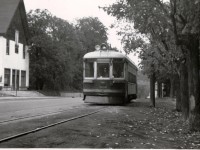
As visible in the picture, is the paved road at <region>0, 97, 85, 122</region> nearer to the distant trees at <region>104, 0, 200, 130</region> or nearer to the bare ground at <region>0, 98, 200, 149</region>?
the bare ground at <region>0, 98, 200, 149</region>

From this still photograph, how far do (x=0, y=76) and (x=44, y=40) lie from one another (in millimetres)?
13269

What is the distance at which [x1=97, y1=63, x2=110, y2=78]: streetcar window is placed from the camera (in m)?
23.1

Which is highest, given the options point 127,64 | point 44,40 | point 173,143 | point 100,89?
point 44,40

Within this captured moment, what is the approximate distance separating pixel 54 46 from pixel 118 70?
31.4 metres

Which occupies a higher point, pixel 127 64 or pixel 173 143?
pixel 127 64

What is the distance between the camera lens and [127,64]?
79.3ft

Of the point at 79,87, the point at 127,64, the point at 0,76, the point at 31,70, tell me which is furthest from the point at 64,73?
the point at 127,64

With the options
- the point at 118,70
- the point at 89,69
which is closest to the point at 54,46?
the point at 89,69

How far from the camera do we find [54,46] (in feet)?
176

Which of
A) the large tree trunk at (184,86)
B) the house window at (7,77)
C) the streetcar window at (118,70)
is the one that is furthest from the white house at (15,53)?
the large tree trunk at (184,86)

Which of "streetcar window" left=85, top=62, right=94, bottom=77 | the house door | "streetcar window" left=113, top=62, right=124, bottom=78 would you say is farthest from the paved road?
the house door

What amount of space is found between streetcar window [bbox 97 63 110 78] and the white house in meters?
16.8

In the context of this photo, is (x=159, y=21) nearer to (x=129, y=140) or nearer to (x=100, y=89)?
(x=129, y=140)

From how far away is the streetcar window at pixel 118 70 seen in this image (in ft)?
75.7
